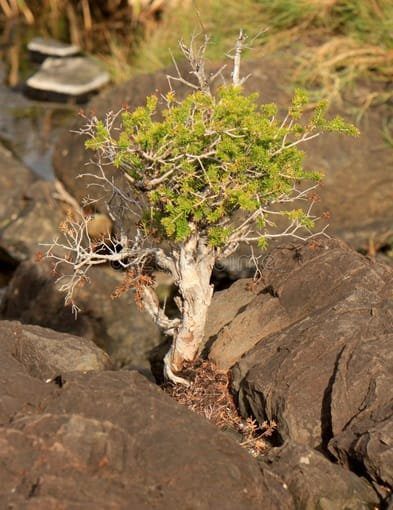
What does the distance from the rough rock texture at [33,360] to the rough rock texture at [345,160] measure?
405cm

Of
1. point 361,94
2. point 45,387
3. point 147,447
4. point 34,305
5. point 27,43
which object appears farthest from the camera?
point 27,43

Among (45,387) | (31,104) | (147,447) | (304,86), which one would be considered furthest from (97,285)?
(31,104)

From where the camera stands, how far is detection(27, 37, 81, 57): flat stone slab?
15180mm

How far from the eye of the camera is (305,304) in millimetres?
6230

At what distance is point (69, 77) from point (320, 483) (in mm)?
10951

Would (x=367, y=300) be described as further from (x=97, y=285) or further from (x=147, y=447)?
(x=97, y=285)

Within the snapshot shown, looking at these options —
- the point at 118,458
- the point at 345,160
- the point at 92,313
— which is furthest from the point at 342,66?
the point at 118,458

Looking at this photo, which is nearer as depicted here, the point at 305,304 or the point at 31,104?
the point at 305,304

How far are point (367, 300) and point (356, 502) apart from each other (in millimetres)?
1570

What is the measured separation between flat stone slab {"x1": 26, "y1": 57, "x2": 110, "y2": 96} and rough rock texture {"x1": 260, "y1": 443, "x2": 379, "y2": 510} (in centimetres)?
1045

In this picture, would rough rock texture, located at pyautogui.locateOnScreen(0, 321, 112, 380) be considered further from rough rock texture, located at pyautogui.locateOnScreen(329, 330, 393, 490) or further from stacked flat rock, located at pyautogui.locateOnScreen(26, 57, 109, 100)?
stacked flat rock, located at pyautogui.locateOnScreen(26, 57, 109, 100)

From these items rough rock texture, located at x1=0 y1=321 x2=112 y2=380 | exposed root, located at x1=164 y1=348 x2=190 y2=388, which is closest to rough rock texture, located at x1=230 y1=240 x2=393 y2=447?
exposed root, located at x1=164 y1=348 x2=190 y2=388

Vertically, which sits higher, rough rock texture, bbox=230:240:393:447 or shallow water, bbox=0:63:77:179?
rough rock texture, bbox=230:240:393:447

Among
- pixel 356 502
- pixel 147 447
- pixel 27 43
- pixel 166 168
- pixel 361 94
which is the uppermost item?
pixel 166 168
